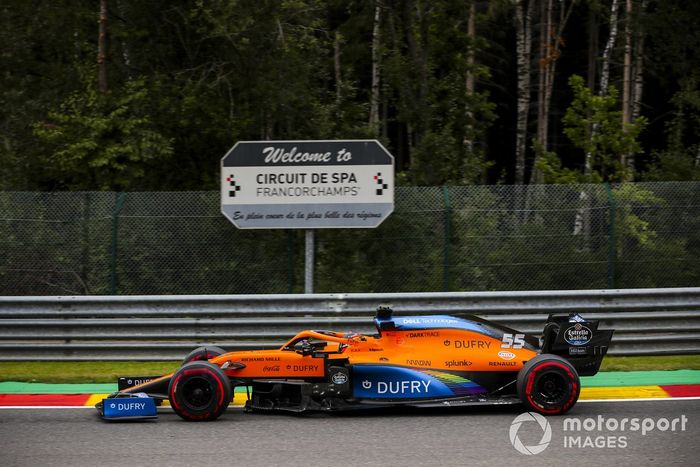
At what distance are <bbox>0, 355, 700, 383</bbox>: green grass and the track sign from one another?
2.43 metres

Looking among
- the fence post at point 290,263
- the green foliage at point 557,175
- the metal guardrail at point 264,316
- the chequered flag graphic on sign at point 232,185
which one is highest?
the green foliage at point 557,175

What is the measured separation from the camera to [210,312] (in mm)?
11656

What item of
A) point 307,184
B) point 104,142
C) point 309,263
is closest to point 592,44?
point 104,142

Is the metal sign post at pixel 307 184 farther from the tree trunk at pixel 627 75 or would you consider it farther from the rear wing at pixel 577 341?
the tree trunk at pixel 627 75

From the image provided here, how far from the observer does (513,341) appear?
9031 millimetres

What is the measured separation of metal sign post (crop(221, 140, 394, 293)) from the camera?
1291cm

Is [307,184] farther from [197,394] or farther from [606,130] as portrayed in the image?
[606,130]

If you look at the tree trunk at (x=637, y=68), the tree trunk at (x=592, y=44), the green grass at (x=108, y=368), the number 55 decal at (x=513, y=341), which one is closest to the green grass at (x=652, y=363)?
the green grass at (x=108, y=368)

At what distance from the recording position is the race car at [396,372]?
8.61m

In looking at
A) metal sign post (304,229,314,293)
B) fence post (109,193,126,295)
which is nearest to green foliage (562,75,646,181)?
metal sign post (304,229,314,293)

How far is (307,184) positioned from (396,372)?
4.79 m

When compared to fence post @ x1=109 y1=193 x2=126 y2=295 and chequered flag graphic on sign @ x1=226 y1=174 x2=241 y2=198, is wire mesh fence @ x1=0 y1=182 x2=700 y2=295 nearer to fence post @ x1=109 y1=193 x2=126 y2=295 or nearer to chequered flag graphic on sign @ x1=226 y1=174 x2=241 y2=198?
fence post @ x1=109 y1=193 x2=126 y2=295

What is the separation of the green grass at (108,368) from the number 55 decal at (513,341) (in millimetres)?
2486

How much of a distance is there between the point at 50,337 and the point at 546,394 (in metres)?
6.20
